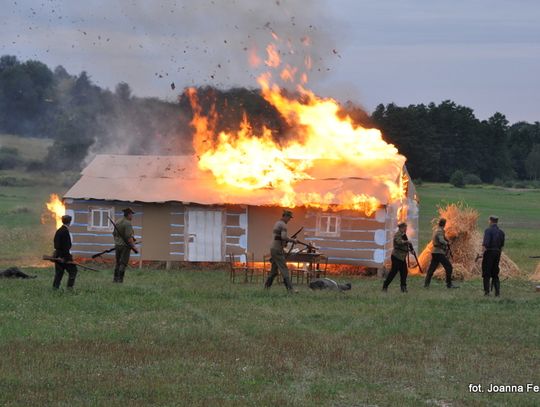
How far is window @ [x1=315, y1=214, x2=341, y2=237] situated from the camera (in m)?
29.1

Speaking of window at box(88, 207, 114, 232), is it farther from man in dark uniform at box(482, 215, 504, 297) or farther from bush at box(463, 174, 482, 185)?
bush at box(463, 174, 482, 185)

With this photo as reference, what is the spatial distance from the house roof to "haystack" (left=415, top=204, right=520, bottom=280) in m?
2.22

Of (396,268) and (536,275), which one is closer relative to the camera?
(396,268)

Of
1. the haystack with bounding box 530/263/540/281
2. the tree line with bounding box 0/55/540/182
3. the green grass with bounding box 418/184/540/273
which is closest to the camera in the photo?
the haystack with bounding box 530/263/540/281

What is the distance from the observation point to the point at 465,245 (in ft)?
95.1

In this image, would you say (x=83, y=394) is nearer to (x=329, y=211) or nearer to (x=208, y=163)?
(x=329, y=211)

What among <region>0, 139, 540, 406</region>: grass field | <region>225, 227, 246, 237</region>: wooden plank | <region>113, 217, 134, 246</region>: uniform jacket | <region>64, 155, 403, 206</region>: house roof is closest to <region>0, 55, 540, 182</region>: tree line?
<region>64, 155, 403, 206</region>: house roof

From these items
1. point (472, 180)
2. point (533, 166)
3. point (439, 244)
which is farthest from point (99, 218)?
point (533, 166)

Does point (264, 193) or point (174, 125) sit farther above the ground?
point (174, 125)

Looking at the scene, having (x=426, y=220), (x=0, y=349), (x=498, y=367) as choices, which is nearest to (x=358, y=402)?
(x=498, y=367)

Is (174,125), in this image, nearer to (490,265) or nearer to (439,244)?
(439,244)

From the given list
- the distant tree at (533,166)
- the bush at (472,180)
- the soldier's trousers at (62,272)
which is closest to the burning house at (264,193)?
the soldier's trousers at (62,272)

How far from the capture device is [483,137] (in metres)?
95.5

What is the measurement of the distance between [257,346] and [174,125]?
877 inches
